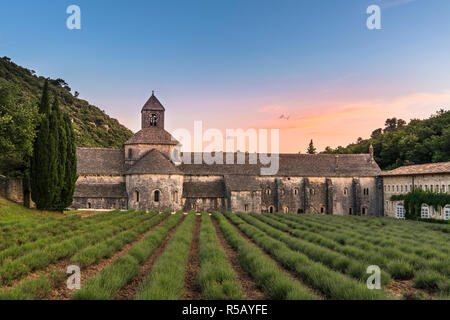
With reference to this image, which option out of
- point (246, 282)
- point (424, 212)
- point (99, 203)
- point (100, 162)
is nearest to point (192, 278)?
point (246, 282)

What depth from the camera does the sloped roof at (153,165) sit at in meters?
36.6

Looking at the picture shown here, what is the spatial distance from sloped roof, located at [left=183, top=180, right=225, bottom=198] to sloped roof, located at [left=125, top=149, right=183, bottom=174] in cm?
352

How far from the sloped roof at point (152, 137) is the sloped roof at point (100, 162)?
2.83 meters

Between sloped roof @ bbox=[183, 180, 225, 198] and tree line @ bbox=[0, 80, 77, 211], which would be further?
sloped roof @ bbox=[183, 180, 225, 198]

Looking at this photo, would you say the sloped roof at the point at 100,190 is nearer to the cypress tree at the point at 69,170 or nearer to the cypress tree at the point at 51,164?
the cypress tree at the point at 69,170

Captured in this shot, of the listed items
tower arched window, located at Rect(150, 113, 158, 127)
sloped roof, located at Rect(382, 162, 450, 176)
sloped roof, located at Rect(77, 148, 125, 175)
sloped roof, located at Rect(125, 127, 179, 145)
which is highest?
tower arched window, located at Rect(150, 113, 158, 127)

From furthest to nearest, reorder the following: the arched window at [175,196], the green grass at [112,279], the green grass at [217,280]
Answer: the arched window at [175,196], the green grass at [217,280], the green grass at [112,279]

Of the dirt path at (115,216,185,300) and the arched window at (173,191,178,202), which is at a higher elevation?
the arched window at (173,191,178,202)

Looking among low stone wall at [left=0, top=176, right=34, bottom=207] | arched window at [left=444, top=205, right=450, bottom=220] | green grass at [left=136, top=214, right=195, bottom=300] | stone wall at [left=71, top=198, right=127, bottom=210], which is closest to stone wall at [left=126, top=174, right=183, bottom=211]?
stone wall at [left=71, top=198, right=127, bottom=210]

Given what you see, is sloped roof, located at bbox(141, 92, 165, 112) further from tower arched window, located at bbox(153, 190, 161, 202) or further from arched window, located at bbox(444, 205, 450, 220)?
arched window, located at bbox(444, 205, 450, 220)

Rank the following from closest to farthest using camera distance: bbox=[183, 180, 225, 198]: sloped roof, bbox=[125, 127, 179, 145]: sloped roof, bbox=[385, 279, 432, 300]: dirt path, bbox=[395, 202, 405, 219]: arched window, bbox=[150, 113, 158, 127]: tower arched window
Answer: bbox=[385, 279, 432, 300]: dirt path < bbox=[183, 180, 225, 198]: sloped roof < bbox=[395, 202, 405, 219]: arched window < bbox=[125, 127, 179, 145]: sloped roof < bbox=[150, 113, 158, 127]: tower arched window

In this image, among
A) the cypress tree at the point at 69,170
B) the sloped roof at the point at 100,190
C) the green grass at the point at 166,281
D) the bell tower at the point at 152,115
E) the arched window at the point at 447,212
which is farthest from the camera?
the bell tower at the point at 152,115

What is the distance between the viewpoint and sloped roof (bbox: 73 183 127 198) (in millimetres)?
36772

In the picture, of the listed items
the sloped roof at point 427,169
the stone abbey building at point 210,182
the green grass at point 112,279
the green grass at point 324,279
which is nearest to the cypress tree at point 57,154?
the stone abbey building at point 210,182
